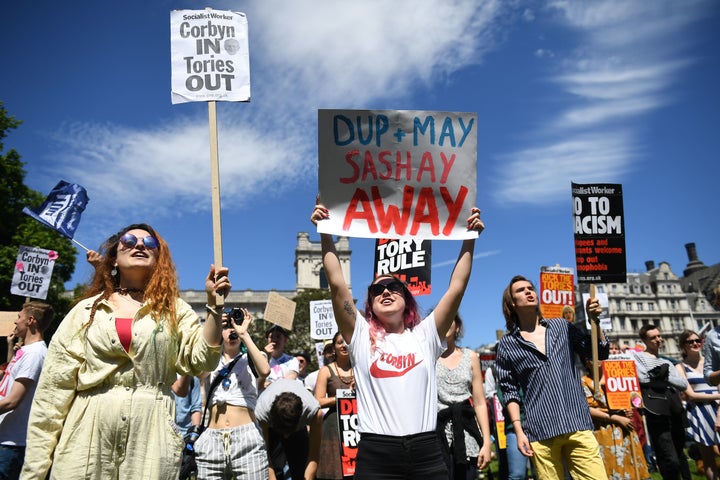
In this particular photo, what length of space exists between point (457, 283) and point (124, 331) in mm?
1929

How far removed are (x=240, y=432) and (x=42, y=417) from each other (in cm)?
243

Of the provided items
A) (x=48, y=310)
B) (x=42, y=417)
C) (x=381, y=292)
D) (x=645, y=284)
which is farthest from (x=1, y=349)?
(x=645, y=284)

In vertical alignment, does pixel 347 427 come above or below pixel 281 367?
below

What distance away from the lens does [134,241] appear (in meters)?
3.18

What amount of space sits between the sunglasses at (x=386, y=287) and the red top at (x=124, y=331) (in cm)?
142

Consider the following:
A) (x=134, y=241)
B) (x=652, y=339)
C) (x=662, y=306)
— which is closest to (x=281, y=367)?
(x=134, y=241)

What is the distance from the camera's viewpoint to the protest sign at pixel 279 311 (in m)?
8.50

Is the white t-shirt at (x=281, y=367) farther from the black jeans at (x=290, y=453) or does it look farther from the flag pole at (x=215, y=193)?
the flag pole at (x=215, y=193)

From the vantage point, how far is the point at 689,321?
9444 centimetres

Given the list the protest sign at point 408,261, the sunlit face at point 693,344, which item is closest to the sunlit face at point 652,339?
the sunlit face at point 693,344

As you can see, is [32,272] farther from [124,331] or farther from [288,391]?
[124,331]

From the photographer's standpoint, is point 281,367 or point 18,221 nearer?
point 281,367

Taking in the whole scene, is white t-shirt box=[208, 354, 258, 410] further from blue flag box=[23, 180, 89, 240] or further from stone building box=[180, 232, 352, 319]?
stone building box=[180, 232, 352, 319]

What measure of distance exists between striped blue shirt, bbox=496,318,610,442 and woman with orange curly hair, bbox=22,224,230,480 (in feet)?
8.35
